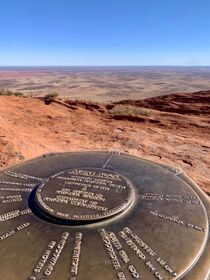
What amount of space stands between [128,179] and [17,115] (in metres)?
6.41

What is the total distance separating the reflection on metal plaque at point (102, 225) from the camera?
1.91 m

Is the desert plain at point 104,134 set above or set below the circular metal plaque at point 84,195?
below

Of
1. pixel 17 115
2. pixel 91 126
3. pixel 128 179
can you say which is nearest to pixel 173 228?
pixel 128 179

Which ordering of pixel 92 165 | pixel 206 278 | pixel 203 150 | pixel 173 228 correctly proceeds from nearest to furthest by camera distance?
pixel 206 278 → pixel 173 228 → pixel 92 165 → pixel 203 150

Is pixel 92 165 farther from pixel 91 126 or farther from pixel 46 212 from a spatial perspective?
pixel 91 126

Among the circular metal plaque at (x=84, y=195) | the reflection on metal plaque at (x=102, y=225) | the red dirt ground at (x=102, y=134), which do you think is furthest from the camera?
the red dirt ground at (x=102, y=134)

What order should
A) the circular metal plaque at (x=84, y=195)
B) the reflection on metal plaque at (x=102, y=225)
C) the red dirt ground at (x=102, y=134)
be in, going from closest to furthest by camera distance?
the reflection on metal plaque at (x=102, y=225), the circular metal plaque at (x=84, y=195), the red dirt ground at (x=102, y=134)

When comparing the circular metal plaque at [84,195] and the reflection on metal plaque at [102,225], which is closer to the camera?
the reflection on metal plaque at [102,225]

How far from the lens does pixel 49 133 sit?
7.13 meters

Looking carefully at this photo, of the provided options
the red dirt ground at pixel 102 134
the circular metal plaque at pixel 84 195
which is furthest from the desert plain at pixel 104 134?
the circular metal plaque at pixel 84 195

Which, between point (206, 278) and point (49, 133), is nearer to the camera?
point (206, 278)

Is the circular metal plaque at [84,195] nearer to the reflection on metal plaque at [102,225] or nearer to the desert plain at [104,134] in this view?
the reflection on metal plaque at [102,225]

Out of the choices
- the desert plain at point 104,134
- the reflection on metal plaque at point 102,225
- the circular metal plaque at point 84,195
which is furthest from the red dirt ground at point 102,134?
the circular metal plaque at point 84,195

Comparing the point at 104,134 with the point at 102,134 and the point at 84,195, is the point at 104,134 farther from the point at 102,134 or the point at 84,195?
the point at 84,195
